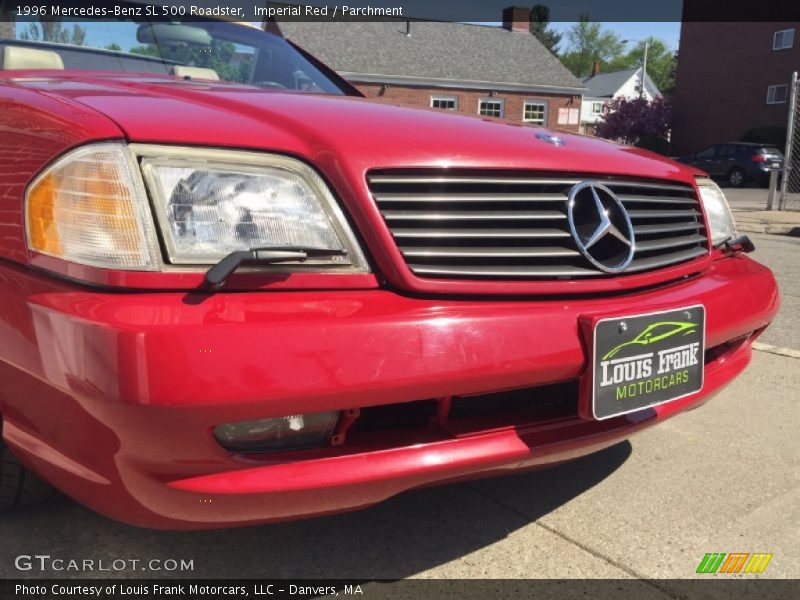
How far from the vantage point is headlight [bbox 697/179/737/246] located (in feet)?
8.00

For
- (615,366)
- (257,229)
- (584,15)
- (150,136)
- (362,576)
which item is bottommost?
(362,576)

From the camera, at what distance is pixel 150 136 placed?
144cm

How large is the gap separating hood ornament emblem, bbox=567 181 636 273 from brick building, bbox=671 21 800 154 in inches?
1101

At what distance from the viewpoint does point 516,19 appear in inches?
1265

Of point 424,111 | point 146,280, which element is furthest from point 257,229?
point 424,111

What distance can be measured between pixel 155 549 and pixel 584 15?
7842cm

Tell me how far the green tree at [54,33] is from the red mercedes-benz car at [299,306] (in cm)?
102

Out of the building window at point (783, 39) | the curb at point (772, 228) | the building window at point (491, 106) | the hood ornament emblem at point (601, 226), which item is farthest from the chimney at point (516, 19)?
the hood ornament emblem at point (601, 226)

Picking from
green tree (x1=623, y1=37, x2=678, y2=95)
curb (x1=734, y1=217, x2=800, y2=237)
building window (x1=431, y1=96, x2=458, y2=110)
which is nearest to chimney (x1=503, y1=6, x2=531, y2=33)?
building window (x1=431, y1=96, x2=458, y2=110)

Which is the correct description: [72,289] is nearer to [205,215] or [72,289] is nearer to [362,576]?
[205,215]

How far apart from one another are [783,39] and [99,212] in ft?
101

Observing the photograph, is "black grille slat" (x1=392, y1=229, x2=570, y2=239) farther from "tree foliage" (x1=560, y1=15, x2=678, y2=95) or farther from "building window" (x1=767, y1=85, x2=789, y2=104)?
"tree foliage" (x1=560, y1=15, x2=678, y2=95)

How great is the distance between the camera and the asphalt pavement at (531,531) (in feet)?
6.11

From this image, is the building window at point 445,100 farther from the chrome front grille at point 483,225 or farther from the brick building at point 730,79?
the chrome front grille at point 483,225
